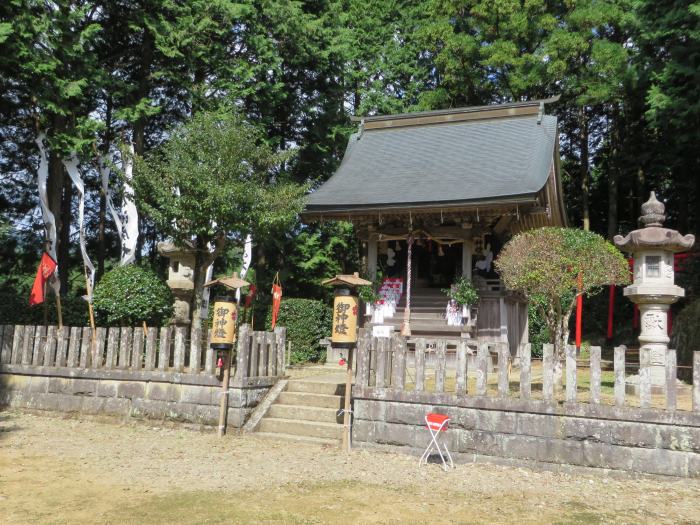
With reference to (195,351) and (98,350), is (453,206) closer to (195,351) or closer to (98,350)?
(195,351)

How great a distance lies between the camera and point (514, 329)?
1480 centimetres

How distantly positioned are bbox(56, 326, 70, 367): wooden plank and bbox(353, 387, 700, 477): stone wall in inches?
226

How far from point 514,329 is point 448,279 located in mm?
2120

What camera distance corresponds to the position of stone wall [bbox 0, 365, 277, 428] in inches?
354

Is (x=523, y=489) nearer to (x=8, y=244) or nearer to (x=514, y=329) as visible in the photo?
(x=514, y=329)

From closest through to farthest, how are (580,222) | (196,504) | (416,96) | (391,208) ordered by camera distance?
1. (196,504)
2. (391,208)
3. (416,96)
4. (580,222)

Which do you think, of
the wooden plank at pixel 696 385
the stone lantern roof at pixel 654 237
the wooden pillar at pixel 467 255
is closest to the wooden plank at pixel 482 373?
the wooden plank at pixel 696 385

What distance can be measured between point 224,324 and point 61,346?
3.76 m

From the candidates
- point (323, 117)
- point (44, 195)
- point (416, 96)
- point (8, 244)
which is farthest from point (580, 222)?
point (8, 244)

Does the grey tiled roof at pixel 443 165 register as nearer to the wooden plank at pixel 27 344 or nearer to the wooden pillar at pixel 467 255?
the wooden pillar at pixel 467 255

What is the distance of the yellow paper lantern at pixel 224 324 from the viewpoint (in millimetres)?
8672

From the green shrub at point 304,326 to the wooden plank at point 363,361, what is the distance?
24.1 ft

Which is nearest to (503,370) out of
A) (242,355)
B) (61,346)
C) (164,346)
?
(242,355)

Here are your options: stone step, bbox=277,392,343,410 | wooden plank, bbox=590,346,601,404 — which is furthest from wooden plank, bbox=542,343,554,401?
stone step, bbox=277,392,343,410
